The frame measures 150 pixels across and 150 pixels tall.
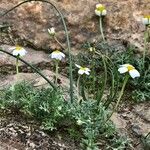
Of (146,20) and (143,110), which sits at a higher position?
(146,20)

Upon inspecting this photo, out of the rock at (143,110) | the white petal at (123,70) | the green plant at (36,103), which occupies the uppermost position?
the white petal at (123,70)

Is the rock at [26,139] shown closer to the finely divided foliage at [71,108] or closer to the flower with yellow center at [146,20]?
the finely divided foliage at [71,108]

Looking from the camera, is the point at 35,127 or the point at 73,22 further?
the point at 73,22

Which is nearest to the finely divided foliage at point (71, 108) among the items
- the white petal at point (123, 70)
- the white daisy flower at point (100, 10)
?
the white petal at point (123, 70)

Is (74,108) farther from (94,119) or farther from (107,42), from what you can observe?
(107,42)

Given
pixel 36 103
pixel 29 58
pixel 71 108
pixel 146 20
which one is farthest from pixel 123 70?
pixel 29 58

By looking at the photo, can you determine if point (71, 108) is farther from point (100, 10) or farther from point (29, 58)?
point (100, 10)

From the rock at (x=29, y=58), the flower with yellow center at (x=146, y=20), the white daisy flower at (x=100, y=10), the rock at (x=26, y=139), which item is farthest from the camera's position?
the white daisy flower at (x=100, y=10)

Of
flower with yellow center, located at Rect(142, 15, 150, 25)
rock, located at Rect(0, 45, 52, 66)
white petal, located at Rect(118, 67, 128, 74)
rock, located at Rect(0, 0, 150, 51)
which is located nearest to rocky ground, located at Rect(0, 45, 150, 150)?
rock, located at Rect(0, 45, 52, 66)

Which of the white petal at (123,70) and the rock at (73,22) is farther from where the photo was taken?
the rock at (73,22)
